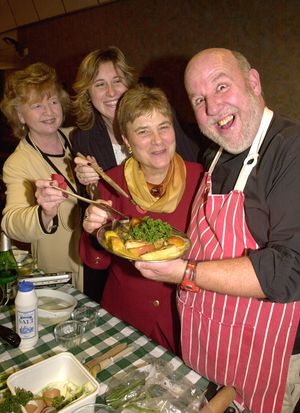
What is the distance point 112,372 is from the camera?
4.08ft

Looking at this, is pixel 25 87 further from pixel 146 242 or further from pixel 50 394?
pixel 50 394

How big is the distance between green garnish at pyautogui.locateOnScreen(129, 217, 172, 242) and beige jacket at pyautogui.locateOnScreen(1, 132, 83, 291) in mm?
888

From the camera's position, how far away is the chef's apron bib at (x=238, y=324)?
1.38 m

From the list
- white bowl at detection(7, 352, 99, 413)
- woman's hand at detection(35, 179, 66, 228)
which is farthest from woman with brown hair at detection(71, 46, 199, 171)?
white bowl at detection(7, 352, 99, 413)

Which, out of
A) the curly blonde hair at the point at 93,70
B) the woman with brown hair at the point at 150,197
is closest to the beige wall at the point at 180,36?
the curly blonde hair at the point at 93,70

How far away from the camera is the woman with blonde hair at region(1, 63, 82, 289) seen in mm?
2219

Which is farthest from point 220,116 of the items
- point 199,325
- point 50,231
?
point 50,231

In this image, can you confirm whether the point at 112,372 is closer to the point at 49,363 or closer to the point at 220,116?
the point at 49,363

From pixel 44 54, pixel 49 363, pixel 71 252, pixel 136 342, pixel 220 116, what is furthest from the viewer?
pixel 44 54

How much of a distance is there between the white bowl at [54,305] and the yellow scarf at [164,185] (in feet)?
2.09

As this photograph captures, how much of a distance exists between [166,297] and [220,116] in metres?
0.99

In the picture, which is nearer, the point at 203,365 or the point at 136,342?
the point at 136,342

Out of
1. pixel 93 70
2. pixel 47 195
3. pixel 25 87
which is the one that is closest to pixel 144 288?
pixel 47 195

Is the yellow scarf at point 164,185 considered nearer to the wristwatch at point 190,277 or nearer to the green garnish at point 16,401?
the wristwatch at point 190,277
